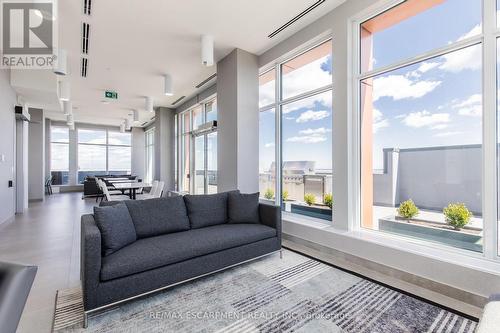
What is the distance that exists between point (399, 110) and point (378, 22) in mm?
1280

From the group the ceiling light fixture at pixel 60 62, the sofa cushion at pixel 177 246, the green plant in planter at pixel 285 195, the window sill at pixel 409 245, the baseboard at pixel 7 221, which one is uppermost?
the ceiling light fixture at pixel 60 62

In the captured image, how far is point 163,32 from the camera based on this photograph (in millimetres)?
4008

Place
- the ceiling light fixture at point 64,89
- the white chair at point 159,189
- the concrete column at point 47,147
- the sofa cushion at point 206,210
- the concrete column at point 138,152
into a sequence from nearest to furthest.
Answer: the sofa cushion at point 206,210 → the ceiling light fixture at point 64,89 → the white chair at point 159,189 → the concrete column at point 47,147 → the concrete column at point 138,152

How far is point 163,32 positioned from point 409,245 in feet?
15.5

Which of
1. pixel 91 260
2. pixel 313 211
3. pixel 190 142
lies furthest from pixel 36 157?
pixel 313 211

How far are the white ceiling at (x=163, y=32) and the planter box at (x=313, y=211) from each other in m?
3.05

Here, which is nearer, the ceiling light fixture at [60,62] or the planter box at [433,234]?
the planter box at [433,234]

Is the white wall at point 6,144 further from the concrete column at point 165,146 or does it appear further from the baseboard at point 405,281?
the baseboard at point 405,281

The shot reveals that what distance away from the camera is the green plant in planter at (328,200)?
3.80 metres

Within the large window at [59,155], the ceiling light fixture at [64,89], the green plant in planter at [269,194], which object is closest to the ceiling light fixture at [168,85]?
the ceiling light fixture at [64,89]

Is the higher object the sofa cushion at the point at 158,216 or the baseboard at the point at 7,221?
the sofa cushion at the point at 158,216

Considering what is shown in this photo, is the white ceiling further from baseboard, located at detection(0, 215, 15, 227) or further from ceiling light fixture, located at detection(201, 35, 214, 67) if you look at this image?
baseboard, located at detection(0, 215, 15, 227)

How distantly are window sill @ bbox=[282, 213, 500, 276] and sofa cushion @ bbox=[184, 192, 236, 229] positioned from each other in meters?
1.29

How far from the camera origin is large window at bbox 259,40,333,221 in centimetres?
394
